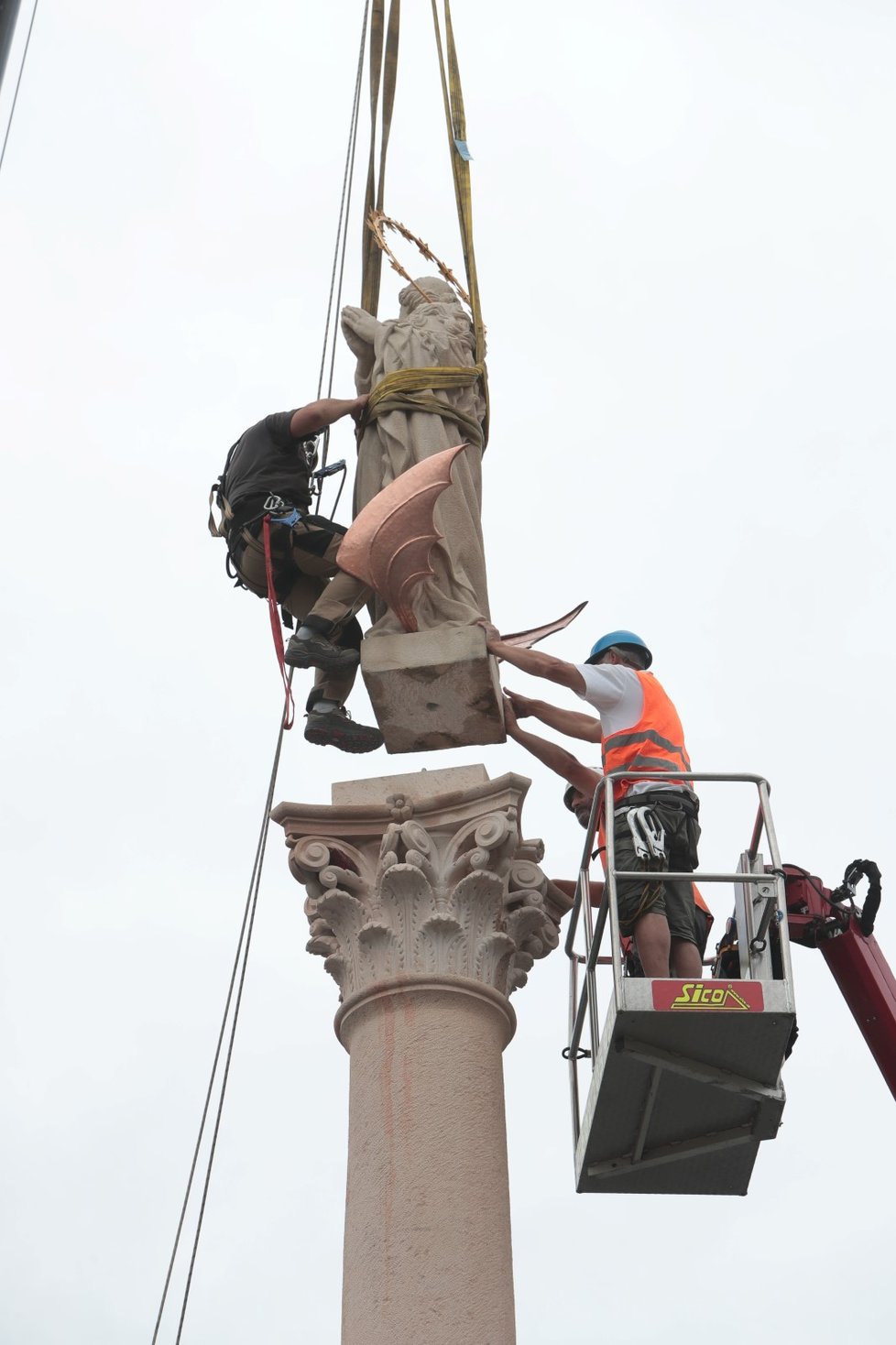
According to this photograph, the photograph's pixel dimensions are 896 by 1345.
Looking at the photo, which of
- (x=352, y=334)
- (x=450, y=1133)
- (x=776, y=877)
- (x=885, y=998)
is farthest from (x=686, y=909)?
(x=352, y=334)

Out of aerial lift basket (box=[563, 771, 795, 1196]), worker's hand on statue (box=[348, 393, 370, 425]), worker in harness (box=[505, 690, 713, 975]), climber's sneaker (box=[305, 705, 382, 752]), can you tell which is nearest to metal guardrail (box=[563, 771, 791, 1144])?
aerial lift basket (box=[563, 771, 795, 1196])

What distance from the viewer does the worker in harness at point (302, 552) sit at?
1124 cm

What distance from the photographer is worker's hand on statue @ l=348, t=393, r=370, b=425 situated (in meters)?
12.0

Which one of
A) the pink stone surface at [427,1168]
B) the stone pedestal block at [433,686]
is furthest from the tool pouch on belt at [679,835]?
the stone pedestal block at [433,686]

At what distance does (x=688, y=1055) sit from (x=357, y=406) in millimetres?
4842

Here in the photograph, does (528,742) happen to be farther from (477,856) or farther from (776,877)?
(776,877)

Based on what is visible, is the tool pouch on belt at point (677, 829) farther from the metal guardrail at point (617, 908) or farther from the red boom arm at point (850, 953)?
the red boom arm at point (850, 953)

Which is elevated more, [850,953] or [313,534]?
[313,534]

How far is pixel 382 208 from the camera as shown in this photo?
45.8ft

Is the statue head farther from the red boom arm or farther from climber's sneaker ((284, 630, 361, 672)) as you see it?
the red boom arm

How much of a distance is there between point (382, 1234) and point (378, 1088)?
2.58 ft

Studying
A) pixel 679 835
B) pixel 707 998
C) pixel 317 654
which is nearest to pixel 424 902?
pixel 679 835

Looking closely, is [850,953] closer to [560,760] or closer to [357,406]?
[560,760]

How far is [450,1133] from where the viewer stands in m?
9.43
